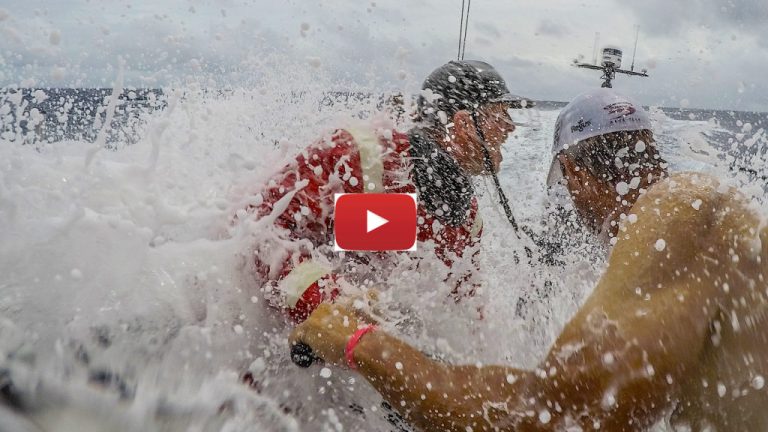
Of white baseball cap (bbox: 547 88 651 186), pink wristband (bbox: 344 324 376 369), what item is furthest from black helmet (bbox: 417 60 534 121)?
pink wristband (bbox: 344 324 376 369)

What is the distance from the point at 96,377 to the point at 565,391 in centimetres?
113

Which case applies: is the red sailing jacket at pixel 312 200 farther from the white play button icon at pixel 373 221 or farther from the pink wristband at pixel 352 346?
the pink wristband at pixel 352 346

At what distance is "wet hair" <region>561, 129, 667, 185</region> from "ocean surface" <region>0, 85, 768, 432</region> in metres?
0.23

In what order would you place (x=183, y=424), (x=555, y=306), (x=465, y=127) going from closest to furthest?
(x=183, y=424) → (x=555, y=306) → (x=465, y=127)

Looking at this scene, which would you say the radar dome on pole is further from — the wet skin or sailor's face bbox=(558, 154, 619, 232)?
the wet skin

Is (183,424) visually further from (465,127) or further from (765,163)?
(765,163)

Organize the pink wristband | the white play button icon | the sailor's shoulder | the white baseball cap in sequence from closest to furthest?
the sailor's shoulder, the pink wristband, the white baseball cap, the white play button icon

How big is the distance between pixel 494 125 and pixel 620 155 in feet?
2.27

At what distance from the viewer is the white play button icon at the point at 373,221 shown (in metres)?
2.43

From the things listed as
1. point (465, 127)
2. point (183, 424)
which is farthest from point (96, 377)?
point (465, 127)

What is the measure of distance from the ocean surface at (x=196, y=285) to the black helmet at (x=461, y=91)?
15 cm

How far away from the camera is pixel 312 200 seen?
2.36 m

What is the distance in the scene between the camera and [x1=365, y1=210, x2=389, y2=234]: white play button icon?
2.43 meters

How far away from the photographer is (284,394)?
2.28 metres
